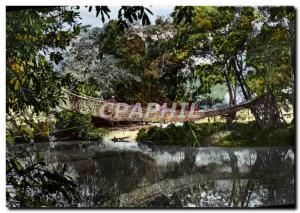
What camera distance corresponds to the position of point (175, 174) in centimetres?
396

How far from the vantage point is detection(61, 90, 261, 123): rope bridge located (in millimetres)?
3982

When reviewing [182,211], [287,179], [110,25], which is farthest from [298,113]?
[110,25]

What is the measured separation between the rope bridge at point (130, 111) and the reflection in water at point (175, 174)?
201 mm

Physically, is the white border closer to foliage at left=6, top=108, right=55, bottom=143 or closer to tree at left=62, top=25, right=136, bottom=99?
foliage at left=6, top=108, right=55, bottom=143

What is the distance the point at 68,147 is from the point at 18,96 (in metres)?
0.52

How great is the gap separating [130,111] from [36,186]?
86 cm

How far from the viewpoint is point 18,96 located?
13.3 feet

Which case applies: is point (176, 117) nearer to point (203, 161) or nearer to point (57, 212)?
point (203, 161)

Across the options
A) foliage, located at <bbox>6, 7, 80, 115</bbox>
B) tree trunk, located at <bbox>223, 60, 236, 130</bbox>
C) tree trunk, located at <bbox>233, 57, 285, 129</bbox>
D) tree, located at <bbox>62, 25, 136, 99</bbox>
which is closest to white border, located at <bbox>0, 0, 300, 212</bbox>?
foliage, located at <bbox>6, 7, 80, 115</bbox>

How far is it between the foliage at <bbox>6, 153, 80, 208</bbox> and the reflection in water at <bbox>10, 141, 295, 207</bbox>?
0.08m

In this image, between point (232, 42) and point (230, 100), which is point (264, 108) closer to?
point (230, 100)

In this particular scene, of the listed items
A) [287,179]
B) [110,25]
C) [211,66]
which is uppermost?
[110,25]

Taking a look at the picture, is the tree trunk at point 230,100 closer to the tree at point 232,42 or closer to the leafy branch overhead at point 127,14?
the tree at point 232,42
